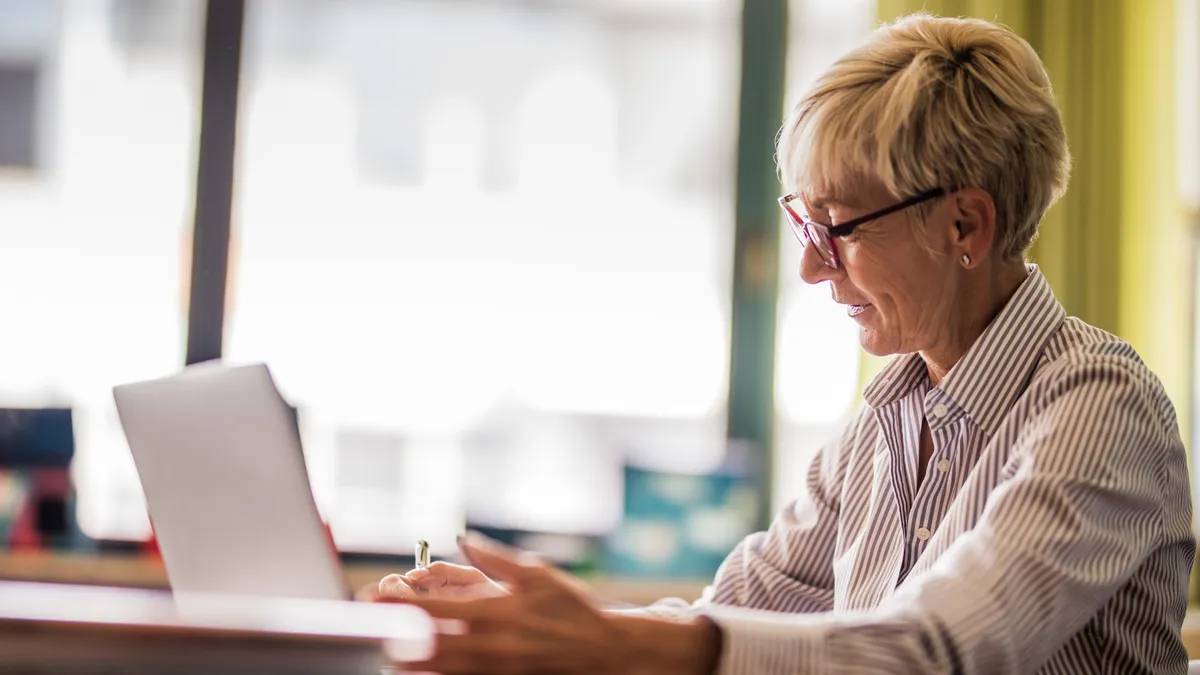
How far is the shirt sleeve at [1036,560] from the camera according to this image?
0.79 meters

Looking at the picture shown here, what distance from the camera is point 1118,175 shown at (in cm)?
269

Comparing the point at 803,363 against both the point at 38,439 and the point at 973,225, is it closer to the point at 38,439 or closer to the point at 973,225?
the point at 973,225

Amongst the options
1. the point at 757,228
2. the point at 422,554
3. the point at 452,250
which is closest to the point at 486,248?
the point at 452,250

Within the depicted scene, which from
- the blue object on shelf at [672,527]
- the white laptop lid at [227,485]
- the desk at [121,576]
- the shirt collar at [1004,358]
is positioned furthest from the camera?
the blue object on shelf at [672,527]

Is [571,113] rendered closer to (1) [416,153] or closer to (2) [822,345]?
(1) [416,153]

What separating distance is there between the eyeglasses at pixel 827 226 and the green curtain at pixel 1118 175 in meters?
1.58

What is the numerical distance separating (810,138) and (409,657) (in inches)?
29.8

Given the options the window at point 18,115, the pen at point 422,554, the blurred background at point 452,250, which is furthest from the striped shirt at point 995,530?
the window at point 18,115

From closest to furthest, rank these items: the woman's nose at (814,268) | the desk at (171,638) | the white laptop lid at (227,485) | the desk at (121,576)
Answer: the desk at (171,638), the white laptop lid at (227,485), the woman's nose at (814,268), the desk at (121,576)

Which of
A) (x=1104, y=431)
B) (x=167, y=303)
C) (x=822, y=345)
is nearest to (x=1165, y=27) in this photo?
(x=822, y=345)

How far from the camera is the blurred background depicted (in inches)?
110

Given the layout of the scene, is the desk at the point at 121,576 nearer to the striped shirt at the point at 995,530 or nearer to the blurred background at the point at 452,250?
the blurred background at the point at 452,250

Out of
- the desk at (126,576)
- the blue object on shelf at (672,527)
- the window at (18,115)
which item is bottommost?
the desk at (126,576)

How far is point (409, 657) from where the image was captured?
623mm
